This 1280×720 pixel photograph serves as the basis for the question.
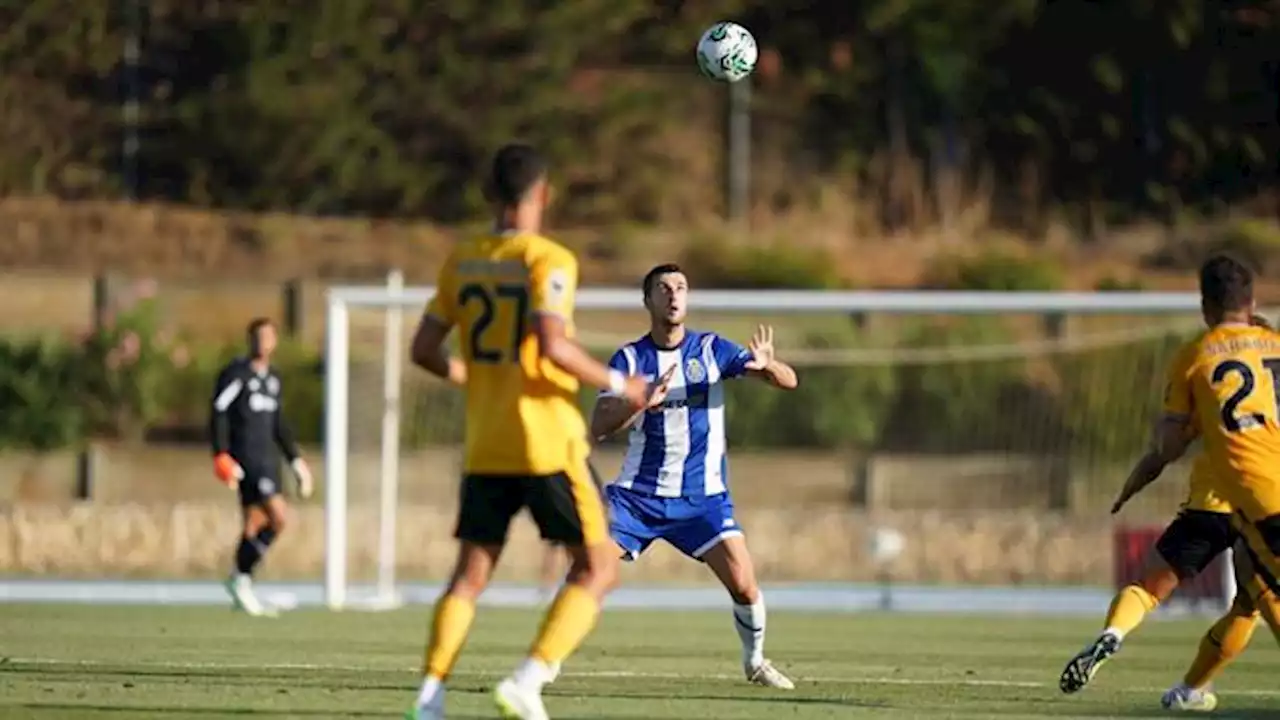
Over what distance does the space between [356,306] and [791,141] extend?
17388mm

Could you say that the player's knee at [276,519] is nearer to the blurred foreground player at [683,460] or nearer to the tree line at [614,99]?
the blurred foreground player at [683,460]

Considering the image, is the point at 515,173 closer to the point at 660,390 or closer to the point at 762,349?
the point at 660,390

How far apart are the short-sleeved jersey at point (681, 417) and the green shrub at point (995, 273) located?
20.1 meters

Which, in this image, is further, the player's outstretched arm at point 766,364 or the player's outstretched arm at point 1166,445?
the player's outstretched arm at point 766,364

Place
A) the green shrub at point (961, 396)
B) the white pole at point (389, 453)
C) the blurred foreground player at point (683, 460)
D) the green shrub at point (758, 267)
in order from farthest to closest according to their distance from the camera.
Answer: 1. the green shrub at point (758, 267)
2. the green shrub at point (961, 396)
3. the white pole at point (389, 453)
4. the blurred foreground player at point (683, 460)

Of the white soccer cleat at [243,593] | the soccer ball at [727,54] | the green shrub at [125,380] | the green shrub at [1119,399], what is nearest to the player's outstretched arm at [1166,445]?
the soccer ball at [727,54]

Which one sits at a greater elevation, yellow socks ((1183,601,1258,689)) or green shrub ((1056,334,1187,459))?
green shrub ((1056,334,1187,459))

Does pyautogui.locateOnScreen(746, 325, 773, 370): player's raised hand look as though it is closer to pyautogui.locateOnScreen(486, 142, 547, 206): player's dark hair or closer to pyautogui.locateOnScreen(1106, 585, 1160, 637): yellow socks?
pyautogui.locateOnScreen(1106, 585, 1160, 637): yellow socks

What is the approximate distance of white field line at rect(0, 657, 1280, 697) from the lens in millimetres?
12070

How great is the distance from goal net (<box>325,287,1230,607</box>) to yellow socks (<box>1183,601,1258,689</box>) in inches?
476

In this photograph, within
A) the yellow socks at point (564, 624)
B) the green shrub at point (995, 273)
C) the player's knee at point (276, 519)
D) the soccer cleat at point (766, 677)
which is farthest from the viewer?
the green shrub at point (995, 273)

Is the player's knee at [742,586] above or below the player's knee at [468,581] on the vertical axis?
below

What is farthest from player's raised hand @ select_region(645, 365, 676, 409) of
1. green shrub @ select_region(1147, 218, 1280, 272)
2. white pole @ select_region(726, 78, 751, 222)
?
white pole @ select_region(726, 78, 751, 222)

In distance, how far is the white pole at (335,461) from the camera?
2022 cm
